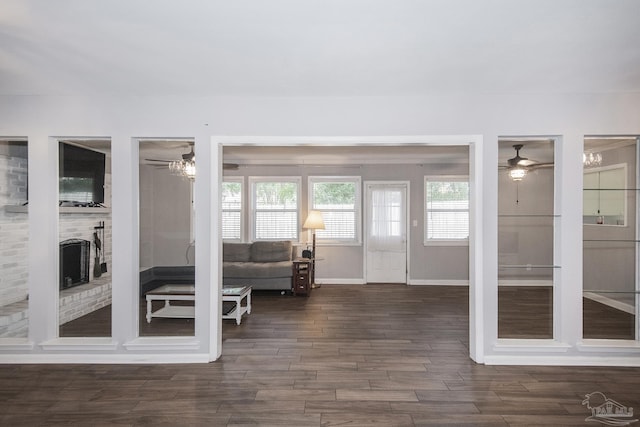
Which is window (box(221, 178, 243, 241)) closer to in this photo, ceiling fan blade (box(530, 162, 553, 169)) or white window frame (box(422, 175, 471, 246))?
white window frame (box(422, 175, 471, 246))

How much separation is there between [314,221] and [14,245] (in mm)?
4197

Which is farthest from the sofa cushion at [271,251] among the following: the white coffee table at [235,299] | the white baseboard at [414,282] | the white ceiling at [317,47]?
the white ceiling at [317,47]

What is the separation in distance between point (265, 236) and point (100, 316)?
12.6ft

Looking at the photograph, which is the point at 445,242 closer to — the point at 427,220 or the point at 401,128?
the point at 427,220

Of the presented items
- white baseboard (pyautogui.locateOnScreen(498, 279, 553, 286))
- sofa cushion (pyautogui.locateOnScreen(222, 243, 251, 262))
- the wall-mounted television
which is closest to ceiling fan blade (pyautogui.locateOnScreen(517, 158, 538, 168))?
white baseboard (pyautogui.locateOnScreen(498, 279, 553, 286))

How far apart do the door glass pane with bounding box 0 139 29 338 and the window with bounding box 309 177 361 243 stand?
4.57m

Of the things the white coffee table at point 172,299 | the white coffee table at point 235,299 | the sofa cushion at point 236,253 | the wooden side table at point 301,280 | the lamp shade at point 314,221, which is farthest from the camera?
the sofa cushion at point 236,253

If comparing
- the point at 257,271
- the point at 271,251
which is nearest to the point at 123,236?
the point at 257,271

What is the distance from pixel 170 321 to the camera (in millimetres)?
3521

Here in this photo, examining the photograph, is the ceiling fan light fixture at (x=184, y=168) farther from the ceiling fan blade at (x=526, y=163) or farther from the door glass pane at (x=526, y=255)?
the ceiling fan blade at (x=526, y=163)

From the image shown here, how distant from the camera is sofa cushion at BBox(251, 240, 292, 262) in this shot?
6.63 meters

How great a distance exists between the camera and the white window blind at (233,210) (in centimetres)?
714

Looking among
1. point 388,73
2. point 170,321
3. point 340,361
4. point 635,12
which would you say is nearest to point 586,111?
point 635,12

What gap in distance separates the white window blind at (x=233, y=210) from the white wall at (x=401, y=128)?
12.4 ft
